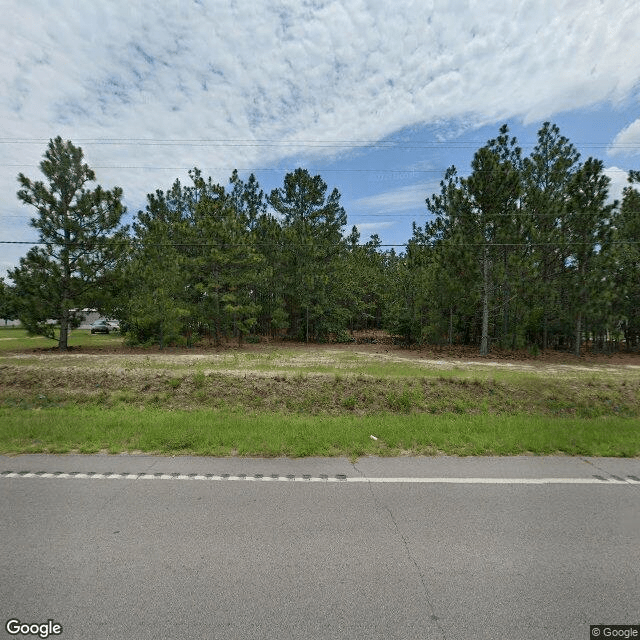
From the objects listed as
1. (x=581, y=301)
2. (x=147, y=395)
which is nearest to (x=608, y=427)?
(x=147, y=395)

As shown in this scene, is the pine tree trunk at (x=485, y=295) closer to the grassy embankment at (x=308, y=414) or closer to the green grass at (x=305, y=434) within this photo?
the grassy embankment at (x=308, y=414)

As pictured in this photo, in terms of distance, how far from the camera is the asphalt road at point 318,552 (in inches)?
92.4

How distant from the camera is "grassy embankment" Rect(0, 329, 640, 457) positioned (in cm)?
581

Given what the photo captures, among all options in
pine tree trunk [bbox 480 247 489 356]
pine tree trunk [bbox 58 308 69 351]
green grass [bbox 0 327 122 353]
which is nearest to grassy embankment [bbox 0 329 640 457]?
pine tree trunk [bbox 480 247 489 356]

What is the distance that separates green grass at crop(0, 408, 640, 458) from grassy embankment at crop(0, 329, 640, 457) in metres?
0.02

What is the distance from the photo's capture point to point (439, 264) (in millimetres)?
20766

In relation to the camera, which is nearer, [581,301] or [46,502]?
[46,502]

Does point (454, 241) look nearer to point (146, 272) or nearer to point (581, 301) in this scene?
point (581, 301)

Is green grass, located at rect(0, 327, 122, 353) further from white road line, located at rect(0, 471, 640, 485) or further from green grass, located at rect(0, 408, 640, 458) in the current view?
white road line, located at rect(0, 471, 640, 485)

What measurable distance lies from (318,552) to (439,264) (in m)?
19.6

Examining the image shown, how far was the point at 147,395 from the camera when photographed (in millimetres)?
9109

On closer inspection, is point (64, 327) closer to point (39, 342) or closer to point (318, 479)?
point (39, 342)

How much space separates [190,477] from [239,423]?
2.36 meters

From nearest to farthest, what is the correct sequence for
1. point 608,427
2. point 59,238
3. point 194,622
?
point 194,622 → point 608,427 → point 59,238
